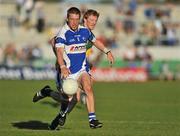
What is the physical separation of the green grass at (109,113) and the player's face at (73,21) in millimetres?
2001

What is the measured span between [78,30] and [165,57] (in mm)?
25531

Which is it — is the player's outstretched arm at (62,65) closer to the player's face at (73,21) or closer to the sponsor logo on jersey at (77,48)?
the sponsor logo on jersey at (77,48)

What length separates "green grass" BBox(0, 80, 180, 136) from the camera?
1258 cm

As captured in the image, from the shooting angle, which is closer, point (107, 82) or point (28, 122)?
point (28, 122)

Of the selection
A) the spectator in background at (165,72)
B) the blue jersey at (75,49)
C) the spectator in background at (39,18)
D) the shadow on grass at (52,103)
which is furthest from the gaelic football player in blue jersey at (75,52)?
the spectator in background at (39,18)

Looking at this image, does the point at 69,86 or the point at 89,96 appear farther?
the point at 89,96

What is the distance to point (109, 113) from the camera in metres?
18.1

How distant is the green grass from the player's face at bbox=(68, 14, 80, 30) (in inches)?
78.8

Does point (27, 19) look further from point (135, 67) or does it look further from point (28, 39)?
point (135, 67)

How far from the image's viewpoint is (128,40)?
129ft

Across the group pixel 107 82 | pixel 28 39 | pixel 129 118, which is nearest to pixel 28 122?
pixel 129 118

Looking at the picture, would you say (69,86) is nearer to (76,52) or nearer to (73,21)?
(76,52)

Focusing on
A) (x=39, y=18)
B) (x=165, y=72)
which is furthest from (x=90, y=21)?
(x=39, y=18)

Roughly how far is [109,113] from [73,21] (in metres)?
6.08
